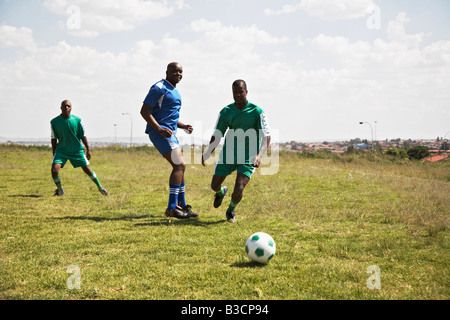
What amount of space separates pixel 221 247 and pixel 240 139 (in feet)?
8.08

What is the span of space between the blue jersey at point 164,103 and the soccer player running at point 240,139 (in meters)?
0.80

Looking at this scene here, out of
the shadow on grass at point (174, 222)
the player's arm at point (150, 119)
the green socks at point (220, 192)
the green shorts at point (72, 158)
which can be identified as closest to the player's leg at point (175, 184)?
the shadow on grass at point (174, 222)

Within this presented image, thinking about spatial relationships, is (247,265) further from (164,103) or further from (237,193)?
(164,103)

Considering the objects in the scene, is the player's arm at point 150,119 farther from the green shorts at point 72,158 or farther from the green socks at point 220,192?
the green shorts at point 72,158

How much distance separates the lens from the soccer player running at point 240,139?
693 centimetres

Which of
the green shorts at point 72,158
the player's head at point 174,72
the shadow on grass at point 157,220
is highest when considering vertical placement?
the player's head at point 174,72

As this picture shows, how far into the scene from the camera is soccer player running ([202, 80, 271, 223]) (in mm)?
6926

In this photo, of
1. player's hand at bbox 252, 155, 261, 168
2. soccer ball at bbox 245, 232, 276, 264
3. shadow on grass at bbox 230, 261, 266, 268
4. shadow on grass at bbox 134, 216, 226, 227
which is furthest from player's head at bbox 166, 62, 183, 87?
shadow on grass at bbox 230, 261, 266, 268

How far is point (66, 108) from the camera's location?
32.9ft

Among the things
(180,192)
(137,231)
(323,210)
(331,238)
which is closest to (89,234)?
(137,231)

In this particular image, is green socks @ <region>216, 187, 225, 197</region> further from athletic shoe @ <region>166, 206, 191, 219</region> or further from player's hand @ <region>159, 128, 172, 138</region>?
player's hand @ <region>159, 128, 172, 138</region>

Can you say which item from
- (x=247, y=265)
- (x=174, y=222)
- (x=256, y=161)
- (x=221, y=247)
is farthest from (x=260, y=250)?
(x=174, y=222)
